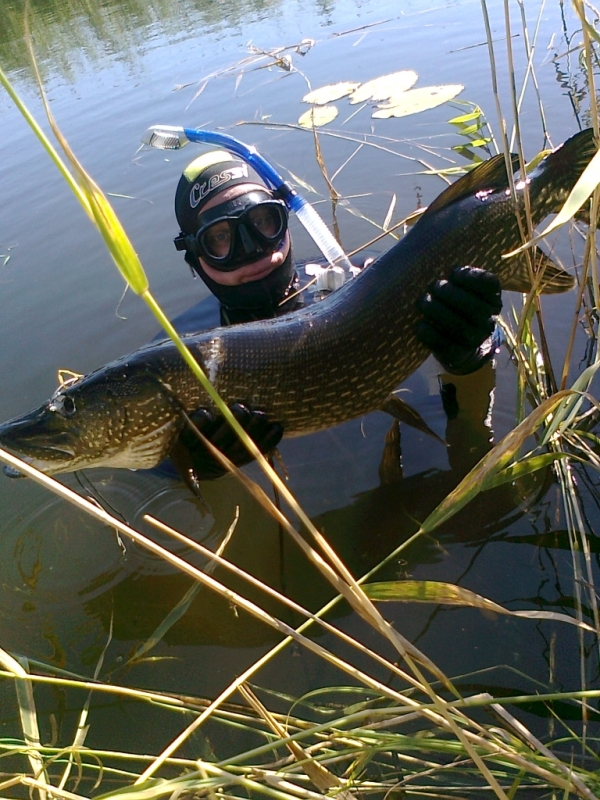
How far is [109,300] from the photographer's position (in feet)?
14.7

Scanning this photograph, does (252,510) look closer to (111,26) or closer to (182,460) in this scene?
(182,460)

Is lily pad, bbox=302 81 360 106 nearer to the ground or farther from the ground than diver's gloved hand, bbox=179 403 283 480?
farther from the ground

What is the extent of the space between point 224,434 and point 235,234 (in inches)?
52.2

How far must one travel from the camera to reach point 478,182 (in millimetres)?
2102

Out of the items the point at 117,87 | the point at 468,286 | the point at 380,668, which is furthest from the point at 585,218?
the point at 117,87

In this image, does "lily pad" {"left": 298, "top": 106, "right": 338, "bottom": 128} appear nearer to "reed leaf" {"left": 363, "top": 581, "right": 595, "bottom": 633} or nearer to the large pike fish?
the large pike fish

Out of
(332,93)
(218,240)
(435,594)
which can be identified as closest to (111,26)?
(332,93)

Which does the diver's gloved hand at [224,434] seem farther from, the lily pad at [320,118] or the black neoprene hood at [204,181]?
the lily pad at [320,118]

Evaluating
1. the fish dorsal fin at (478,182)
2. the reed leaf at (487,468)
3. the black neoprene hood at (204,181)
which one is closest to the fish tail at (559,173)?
the fish dorsal fin at (478,182)

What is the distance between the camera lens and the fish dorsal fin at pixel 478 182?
2.07 meters

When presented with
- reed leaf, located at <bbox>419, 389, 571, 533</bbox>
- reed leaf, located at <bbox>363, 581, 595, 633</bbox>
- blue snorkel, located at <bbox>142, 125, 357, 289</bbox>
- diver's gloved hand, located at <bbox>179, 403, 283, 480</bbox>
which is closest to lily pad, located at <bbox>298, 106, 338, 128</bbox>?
blue snorkel, located at <bbox>142, 125, 357, 289</bbox>

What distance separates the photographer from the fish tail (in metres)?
2.00

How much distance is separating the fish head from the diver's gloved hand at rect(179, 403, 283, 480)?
0.11m

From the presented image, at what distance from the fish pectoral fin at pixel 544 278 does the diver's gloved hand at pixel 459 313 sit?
15 cm
